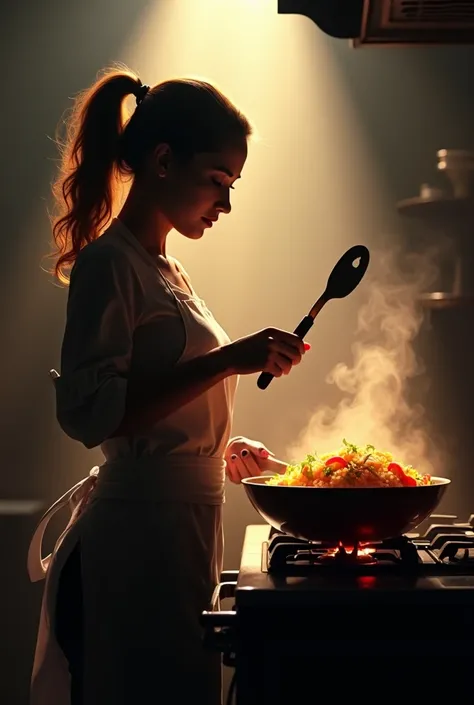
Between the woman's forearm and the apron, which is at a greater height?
the woman's forearm

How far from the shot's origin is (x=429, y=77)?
2.07 m

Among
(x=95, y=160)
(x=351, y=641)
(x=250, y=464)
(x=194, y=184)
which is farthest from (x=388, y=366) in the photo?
(x=351, y=641)

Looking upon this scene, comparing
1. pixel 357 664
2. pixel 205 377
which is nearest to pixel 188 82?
pixel 205 377

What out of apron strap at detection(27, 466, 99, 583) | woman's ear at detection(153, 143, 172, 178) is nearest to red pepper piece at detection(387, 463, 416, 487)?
apron strap at detection(27, 466, 99, 583)

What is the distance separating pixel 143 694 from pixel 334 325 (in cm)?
98

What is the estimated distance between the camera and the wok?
123 centimetres

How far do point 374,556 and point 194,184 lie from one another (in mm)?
687

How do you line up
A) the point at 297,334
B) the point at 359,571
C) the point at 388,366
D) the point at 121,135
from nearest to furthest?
the point at 359,571 → the point at 297,334 → the point at 121,135 → the point at 388,366

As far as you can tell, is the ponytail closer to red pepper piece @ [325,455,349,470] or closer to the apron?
the apron

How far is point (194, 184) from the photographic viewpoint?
1.50 m

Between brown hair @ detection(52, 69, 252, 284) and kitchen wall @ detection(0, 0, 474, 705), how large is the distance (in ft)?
1.54

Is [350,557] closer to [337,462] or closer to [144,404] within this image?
[337,462]

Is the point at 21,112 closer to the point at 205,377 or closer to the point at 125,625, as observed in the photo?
the point at 205,377

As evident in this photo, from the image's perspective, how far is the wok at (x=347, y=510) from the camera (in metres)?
1.23
